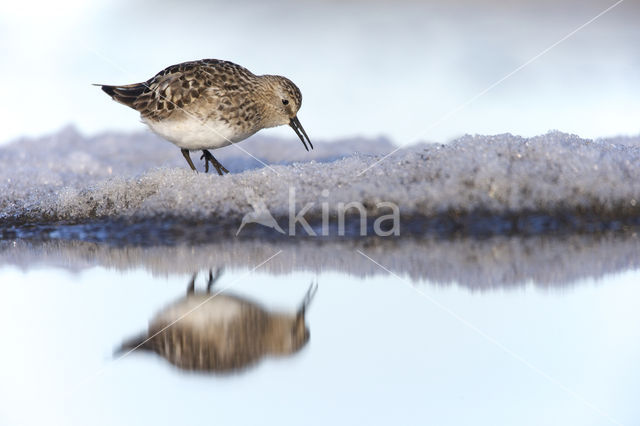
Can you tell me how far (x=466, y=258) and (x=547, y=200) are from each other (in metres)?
0.96

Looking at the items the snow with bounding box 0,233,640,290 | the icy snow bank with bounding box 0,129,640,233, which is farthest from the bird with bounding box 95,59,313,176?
the snow with bounding box 0,233,640,290

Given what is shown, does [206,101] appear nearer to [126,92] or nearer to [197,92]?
[197,92]

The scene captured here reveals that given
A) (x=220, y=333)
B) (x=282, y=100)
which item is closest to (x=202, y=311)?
(x=220, y=333)

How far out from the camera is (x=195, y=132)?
5.90 metres

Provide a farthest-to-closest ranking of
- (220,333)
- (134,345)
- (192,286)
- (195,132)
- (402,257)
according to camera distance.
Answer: (195,132), (402,257), (192,286), (220,333), (134,345)

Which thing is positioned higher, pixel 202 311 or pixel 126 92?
pixel 126 92

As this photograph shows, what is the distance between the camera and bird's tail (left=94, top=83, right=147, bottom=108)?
20.8 ft

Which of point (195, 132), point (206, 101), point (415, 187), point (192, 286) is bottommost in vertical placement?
point (192, 286)

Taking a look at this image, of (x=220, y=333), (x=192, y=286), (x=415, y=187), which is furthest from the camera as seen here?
(x=415, y=187)

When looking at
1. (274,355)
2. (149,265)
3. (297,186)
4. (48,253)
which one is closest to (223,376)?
(274,355)

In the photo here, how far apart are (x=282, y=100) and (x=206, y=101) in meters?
0.76

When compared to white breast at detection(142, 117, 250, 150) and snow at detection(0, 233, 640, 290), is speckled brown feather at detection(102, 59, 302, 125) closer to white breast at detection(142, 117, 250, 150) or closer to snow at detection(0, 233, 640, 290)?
white breast at detection(142, 117, 250, 150)

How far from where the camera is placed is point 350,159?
5.70 meters

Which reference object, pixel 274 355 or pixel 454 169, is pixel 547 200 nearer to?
pixel 454 169
